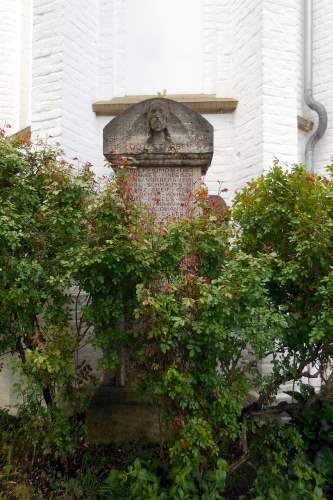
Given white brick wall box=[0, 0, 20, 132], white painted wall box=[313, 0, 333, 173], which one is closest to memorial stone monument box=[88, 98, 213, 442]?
white painted wall box=[313, 0, 333, 173]

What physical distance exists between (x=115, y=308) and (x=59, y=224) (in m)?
0.75

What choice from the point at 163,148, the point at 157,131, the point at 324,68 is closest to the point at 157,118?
the point at 157,131

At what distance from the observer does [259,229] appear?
366 cm

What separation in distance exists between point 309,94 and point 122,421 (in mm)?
6342

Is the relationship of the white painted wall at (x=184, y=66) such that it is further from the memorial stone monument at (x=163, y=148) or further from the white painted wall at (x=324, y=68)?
the memorial stone monument at (x=163, y=148)

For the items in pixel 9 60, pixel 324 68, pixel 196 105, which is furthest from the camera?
pixel 9 60

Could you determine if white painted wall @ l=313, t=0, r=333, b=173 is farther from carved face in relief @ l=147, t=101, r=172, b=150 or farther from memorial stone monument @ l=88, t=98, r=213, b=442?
carved face in relief @ l=147, t=101, r=172, b=150

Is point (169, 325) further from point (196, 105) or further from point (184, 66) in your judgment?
point (184, 66)

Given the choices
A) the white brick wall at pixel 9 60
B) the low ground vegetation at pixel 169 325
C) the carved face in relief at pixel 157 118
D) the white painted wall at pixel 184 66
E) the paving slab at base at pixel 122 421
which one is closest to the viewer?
the low ground vegetation at pixel 169 325

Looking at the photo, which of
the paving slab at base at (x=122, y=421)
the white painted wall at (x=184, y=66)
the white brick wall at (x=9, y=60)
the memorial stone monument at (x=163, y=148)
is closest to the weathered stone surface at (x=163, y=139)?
the memorial stone monument at (x=163, y=148)

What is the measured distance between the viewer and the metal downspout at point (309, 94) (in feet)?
25.7

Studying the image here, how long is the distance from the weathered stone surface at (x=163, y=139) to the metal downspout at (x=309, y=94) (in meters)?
4.12

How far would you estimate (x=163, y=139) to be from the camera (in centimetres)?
422

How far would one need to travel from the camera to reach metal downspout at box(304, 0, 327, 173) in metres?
7.84
